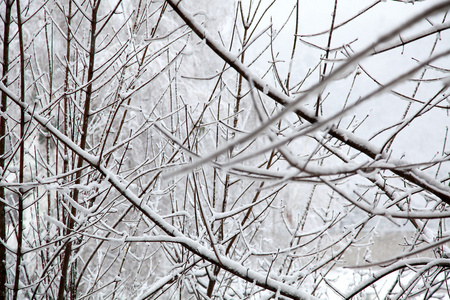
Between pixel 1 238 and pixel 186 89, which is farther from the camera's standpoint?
pixel 186 89

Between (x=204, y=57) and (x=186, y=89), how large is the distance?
4.33ft

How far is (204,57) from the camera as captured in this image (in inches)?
319

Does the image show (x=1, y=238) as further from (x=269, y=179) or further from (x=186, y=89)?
(x=186, y=89)

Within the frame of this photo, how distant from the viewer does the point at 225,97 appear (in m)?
7.64

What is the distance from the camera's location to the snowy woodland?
0.97 meters

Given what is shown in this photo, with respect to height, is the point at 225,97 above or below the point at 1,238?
above

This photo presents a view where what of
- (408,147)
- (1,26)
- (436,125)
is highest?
(436,125)

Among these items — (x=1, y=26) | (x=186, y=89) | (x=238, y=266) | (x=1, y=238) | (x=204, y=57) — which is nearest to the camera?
(x=238, y=266)

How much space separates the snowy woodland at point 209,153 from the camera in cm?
97

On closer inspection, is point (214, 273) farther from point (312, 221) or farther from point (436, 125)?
point (436, 125)

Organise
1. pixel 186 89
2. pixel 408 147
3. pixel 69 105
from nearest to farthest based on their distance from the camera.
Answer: pixel 69 105, pixel 186 89, pixel 408 147

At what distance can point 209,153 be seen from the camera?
90 centimetres

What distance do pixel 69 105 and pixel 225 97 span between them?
565cm

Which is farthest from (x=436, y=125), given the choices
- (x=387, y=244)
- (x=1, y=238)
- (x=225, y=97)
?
(x=1, y=238)
